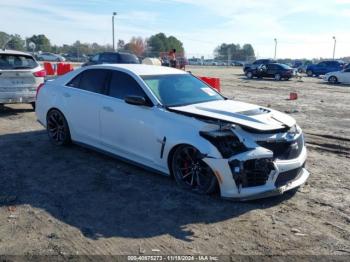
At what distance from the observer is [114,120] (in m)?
6.65

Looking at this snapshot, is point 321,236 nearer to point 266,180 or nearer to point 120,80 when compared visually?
point 266,180

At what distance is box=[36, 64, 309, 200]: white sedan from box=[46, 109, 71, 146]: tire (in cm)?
2

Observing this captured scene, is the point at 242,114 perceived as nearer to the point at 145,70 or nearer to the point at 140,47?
the point at 145,70

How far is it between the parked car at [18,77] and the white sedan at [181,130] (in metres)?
3.65

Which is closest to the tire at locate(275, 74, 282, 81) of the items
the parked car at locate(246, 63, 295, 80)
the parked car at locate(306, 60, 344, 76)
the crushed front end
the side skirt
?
the parked car at locate(246, 63, 295, 80)

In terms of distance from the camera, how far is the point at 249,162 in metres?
5.14

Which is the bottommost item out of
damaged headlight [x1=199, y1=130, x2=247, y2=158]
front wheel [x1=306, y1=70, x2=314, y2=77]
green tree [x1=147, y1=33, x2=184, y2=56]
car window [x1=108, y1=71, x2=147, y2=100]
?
front wheel [x1=306, y1=70, x2=314, y2=77]

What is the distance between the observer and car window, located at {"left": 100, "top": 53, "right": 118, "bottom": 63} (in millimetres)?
25281

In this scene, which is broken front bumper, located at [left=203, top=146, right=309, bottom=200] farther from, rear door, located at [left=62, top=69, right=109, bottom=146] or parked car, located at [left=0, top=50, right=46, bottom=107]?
parked car, located at [left=0, top=50, right=46, bottom=107]

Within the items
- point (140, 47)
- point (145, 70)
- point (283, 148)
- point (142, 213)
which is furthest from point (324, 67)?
point (140, 47)

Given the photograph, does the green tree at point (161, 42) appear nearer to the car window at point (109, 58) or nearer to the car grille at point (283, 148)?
the car window at point (109, 58)

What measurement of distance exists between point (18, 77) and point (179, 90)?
20.5 feet

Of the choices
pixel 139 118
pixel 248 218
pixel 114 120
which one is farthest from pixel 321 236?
pixel 114 120

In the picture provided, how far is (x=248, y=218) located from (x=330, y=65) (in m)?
42.2
